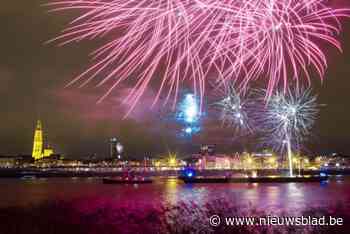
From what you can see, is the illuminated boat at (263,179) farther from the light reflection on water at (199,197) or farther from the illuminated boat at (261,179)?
the light reflection on water at (199,197)

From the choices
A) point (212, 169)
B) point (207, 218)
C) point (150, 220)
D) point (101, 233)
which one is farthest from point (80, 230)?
point (212, 169)

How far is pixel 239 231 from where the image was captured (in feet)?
78.9

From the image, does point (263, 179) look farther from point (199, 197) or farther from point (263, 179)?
point (199, 197)

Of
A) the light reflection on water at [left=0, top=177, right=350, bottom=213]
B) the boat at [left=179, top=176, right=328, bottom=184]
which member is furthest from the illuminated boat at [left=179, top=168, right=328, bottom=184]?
the light reflection on water at [left=0, top=177, right=350, bottom=213]

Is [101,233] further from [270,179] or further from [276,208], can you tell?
[270,179]

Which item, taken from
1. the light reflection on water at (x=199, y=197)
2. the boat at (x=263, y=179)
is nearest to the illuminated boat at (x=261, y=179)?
the boat at (x=263, y=179)

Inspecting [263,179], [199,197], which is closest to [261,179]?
[263,179]

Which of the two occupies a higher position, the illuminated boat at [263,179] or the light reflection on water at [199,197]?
the illuminated boat at [263,179]

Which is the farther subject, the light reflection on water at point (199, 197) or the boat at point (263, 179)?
the boat at point (263, 179)

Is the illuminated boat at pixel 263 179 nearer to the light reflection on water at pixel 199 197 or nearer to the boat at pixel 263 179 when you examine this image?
the boat at pixel 263 179

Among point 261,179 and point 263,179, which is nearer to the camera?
point 261,179

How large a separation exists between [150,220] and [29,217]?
8.33 meters

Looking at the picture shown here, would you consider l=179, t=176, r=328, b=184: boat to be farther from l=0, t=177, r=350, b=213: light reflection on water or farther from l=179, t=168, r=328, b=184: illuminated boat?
l=0, t=177, r=350, b=213: light reflection on water

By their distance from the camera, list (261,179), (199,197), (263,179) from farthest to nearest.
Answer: (263,179)
(261,179)
(199,197)
